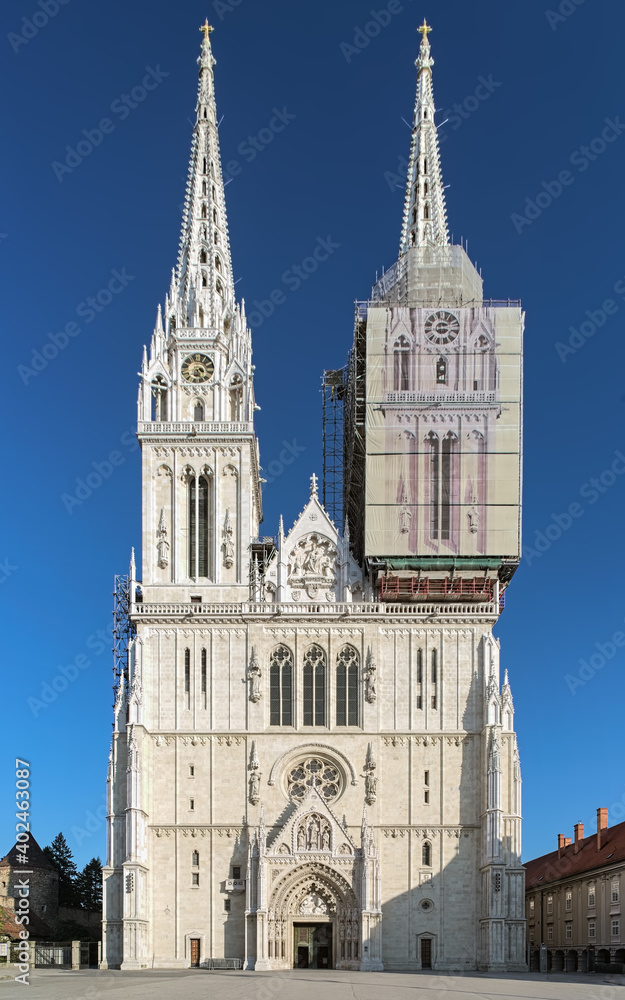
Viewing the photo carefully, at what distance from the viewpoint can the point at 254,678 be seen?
52719 mm

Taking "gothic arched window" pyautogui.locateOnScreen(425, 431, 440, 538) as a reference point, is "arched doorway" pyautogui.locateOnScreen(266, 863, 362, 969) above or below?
below

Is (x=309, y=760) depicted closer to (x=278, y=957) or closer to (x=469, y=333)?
(x=278, y=957)

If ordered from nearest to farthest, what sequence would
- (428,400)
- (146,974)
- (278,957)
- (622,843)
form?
(146,974) → (278,957) → (428,400) → (622,843)

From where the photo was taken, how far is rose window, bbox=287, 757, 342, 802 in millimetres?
51844

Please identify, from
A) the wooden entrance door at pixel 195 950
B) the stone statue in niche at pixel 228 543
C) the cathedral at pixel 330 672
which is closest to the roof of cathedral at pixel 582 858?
the cathedral at pixel 330 672

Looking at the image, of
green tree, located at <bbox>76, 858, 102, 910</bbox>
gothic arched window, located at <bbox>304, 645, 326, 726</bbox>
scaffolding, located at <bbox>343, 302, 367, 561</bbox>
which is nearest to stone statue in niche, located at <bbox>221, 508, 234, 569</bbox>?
gothic arched window, located at <bbox>304, 645, 326, 726</bbox>

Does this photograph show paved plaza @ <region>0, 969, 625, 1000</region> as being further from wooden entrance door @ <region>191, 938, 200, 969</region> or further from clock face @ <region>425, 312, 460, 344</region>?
clock face @ <region>425, 312, 460, 344</region>

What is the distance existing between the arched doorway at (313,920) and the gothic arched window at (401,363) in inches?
922

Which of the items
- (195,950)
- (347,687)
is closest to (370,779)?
(347,687)

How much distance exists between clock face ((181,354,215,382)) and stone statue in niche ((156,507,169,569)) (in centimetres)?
775

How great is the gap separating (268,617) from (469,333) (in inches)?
690

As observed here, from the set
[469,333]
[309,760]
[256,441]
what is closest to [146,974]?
[309,760]

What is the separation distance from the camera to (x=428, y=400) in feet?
186

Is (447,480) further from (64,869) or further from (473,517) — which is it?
(64,869)
